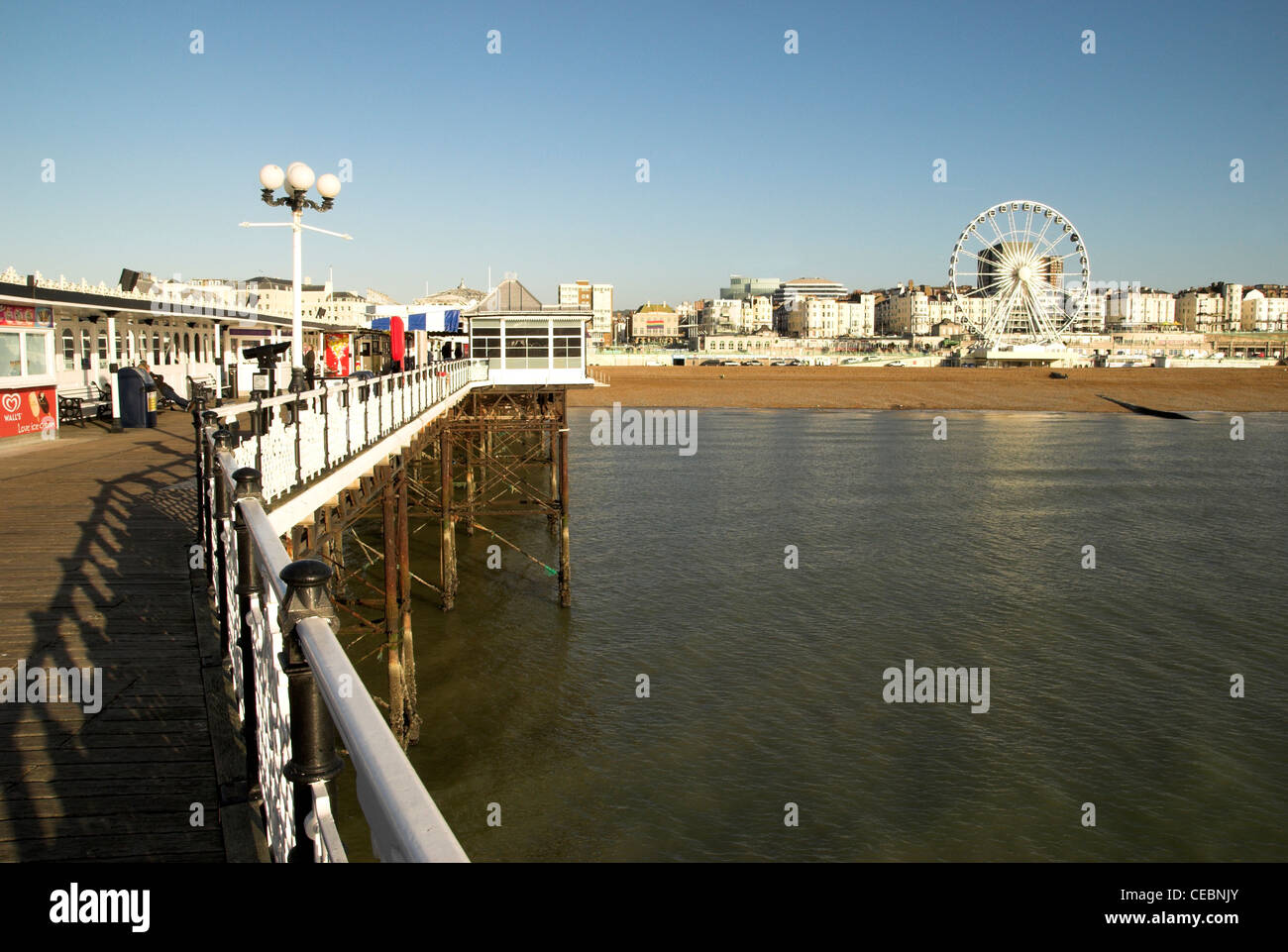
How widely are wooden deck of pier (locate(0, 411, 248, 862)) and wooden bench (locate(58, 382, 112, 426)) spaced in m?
10.6

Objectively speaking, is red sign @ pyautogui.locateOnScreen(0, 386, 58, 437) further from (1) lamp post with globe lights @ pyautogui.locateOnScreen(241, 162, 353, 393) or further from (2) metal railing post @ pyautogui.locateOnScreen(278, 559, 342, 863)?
(2) metal railing post @ pyautogui.locateOnScreen(278, 559, 342, 863)

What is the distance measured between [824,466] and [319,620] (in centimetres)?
3685

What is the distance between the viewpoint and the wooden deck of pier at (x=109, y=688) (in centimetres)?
364

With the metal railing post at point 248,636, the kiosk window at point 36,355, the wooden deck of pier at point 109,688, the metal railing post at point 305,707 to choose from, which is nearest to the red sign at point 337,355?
the kiosk window at point 36,355

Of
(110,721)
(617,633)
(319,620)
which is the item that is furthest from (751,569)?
(319,620)

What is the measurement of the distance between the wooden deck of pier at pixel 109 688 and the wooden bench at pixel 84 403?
10569 mm

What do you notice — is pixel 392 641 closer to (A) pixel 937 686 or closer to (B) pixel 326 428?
(B) pixel 326 428

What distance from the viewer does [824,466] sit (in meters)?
38.2

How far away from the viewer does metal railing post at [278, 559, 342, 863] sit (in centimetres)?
218
